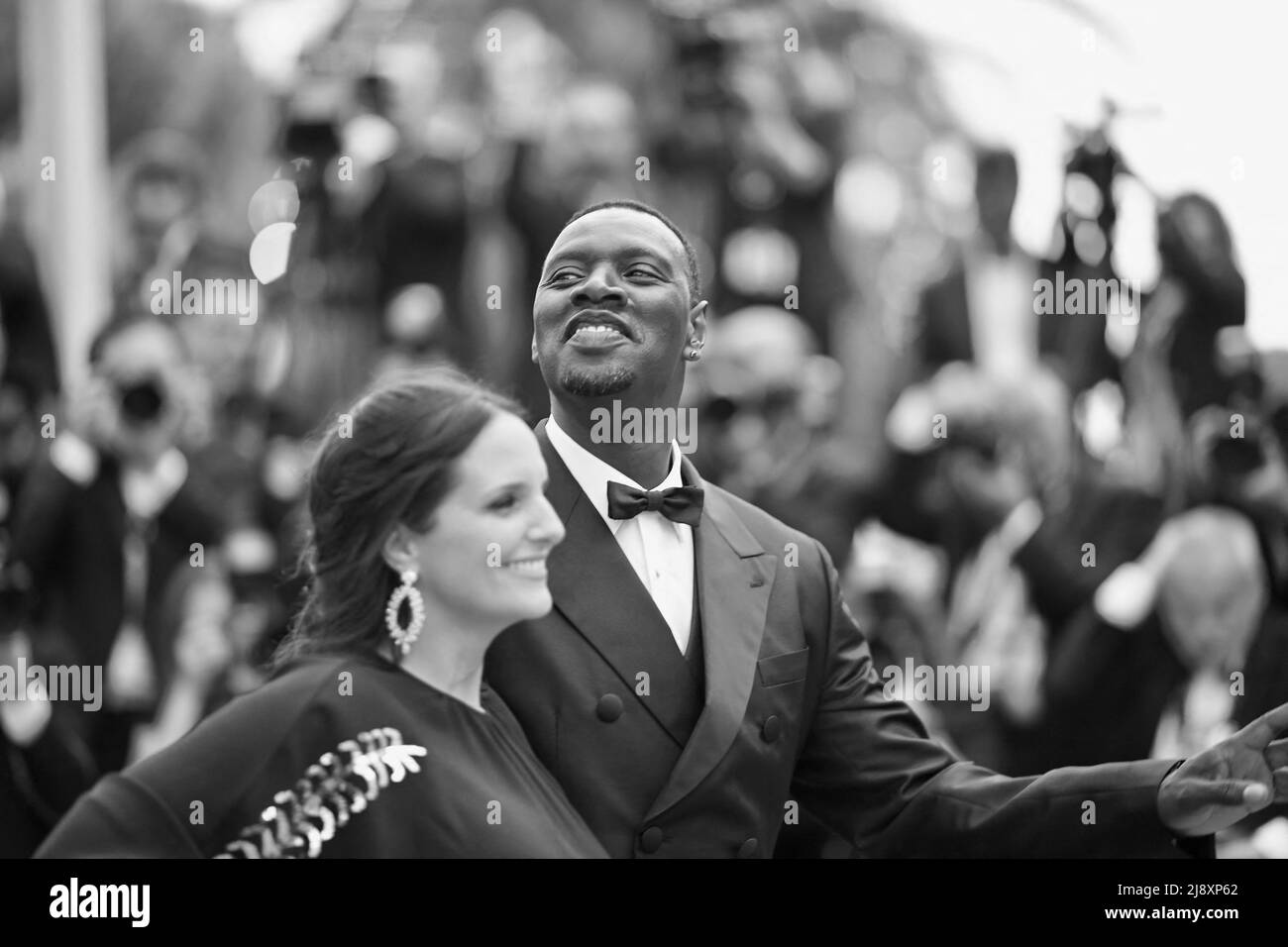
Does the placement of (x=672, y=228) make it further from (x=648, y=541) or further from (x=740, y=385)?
(x=740, y=385)

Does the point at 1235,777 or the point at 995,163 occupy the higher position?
the point at 995,163

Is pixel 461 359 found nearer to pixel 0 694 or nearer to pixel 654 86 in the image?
pixel 654 86

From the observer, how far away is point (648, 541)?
9.07 feet

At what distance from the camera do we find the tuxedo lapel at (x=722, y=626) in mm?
2609

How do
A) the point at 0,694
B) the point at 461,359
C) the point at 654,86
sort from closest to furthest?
the point at 0,694, the point at 461,359, the point at 654,86

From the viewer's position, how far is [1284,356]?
5195 millimetres

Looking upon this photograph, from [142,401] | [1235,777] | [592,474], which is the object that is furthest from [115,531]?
[1235,777]

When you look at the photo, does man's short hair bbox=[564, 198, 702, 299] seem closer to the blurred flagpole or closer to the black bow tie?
the black bow tie

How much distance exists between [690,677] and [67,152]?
4111 millimetres

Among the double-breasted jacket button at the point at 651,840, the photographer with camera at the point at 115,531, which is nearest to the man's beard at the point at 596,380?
the double-breasted jacket button at the point at 651,840

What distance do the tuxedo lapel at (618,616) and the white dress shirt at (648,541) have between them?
0.10 ft

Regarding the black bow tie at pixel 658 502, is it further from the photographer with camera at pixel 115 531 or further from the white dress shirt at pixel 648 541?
the photographer with camera at pixel 115 531
